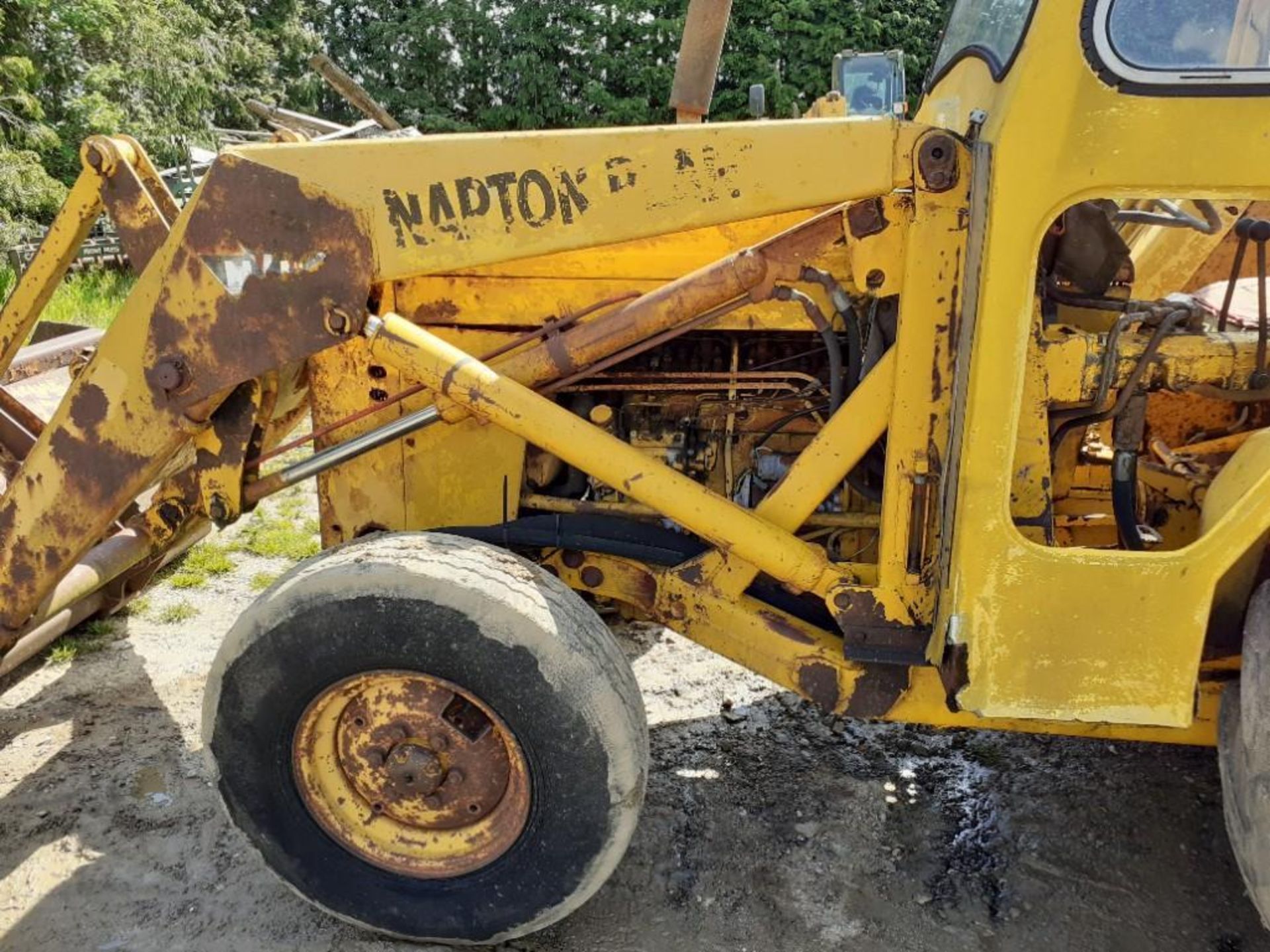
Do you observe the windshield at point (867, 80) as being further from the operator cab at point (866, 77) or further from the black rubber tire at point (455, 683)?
the black rubber tire at point (455, 683)

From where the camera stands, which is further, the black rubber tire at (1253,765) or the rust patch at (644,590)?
the rust patch at (644,590)

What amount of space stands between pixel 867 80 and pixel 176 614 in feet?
19.3

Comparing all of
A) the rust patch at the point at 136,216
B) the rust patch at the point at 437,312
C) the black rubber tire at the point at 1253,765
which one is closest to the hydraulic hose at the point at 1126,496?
the black rubber tire at the point at 1253,765

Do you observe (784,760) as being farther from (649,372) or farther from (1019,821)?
(649,372)

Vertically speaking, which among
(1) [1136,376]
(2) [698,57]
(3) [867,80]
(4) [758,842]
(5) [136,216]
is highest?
(3) [867,80]

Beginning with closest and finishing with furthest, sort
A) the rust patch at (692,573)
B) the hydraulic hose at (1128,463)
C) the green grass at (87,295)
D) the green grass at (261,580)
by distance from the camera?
the hydraulic hose at (1128,463) → the rust patch at (692,573) → the green grass at (261,580) → the green grass at (87,295)

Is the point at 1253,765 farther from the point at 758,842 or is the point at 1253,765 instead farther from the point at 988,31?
the point at 988,31

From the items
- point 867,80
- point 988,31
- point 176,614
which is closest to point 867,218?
point 988,31

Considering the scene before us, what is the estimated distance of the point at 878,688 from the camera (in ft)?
8.36

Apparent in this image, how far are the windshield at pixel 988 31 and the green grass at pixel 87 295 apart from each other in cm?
701

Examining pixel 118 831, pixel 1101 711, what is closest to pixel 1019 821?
pixel 1101 711

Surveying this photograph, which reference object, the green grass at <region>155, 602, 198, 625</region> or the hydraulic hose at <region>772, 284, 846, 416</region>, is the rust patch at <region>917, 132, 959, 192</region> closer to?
the hydraulic hose at <region>772, 284, 846, 416</region>

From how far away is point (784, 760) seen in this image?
11.1 ft

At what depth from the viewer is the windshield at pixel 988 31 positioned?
224cm
